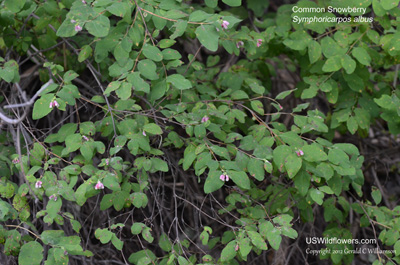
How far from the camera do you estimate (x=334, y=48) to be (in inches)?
91.0

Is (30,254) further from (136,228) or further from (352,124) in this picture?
(352,124)

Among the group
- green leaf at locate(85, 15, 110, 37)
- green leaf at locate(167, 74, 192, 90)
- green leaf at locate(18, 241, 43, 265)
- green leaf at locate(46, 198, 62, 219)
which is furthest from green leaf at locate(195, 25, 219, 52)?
green leaf at locate(18, 241, 43, 265)

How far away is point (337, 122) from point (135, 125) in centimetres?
120

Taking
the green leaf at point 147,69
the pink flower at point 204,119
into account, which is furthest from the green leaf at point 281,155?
the green leaf at point 147,69

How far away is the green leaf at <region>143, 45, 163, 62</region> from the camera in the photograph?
6.26 ft

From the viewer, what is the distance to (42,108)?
5.96 feet

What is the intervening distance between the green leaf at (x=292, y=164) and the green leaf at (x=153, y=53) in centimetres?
69

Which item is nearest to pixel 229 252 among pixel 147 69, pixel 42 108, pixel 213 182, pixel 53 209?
pixel 213 182

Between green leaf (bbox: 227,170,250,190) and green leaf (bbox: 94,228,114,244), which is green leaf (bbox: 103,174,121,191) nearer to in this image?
green leaf (bbox: 94,228,114,244)

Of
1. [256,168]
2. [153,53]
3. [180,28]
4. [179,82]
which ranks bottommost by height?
[256,168]

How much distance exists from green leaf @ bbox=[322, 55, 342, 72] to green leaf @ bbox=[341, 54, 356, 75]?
2cm

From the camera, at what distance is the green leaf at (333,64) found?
2270 millimetres

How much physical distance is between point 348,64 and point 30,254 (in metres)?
1.70

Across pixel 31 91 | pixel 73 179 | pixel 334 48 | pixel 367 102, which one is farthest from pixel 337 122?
pixel 31 91
